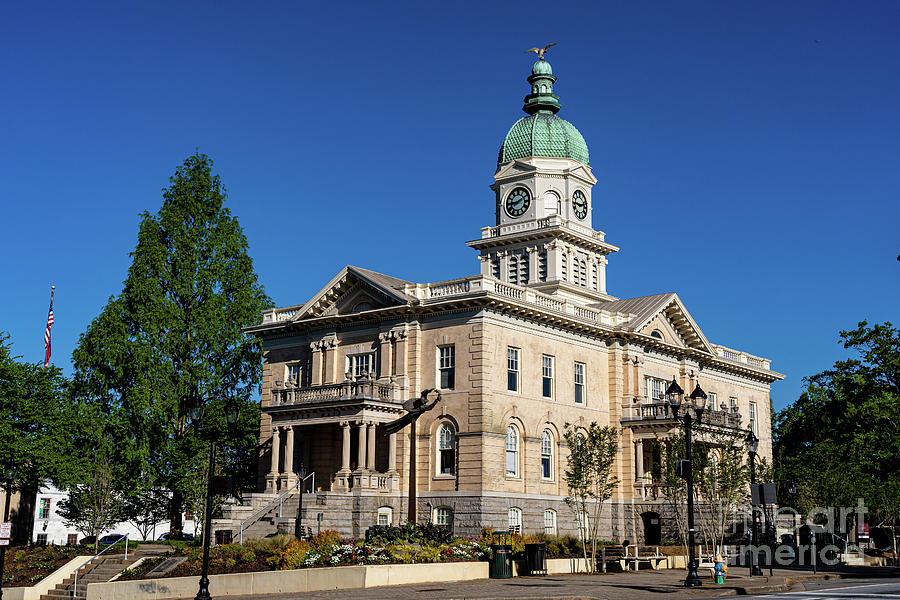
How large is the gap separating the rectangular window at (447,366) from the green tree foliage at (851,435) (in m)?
20.5

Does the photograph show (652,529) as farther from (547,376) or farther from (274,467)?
(274,467)

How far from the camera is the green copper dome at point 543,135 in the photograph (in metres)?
65.6

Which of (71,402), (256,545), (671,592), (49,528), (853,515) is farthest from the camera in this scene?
(49,528)

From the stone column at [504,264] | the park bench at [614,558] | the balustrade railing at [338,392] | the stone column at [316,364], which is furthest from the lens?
the stone column at [504,264]

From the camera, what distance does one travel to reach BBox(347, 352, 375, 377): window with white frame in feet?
164

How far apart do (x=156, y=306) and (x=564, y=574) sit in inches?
1012

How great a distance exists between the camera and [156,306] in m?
52.4

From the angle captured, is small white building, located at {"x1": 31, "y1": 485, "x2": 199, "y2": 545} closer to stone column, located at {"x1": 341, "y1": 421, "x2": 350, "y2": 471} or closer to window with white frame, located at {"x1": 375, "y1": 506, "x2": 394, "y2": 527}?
stone column, located at {"x1": 341, "y1": 421, "x2": 350, "y2": 471}

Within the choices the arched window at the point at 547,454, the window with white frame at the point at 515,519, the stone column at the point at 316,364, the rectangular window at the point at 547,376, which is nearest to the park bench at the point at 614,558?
the window with white frame at the point at 515,519

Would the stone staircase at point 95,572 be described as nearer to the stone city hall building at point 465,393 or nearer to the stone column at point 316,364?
the stone city hall building at point 465,393

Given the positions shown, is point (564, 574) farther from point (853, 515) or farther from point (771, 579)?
point (853, 515)

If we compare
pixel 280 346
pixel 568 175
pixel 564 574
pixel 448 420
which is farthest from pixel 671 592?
pixel 568 175

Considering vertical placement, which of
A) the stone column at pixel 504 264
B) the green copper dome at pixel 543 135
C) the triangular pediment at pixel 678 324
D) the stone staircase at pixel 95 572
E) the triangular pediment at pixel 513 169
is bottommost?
the stone staircase at pixel 95 572

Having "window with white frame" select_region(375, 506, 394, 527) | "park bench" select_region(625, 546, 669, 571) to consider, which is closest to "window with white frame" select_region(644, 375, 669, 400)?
"park bench" select_region(625, 546, 669, 571)
